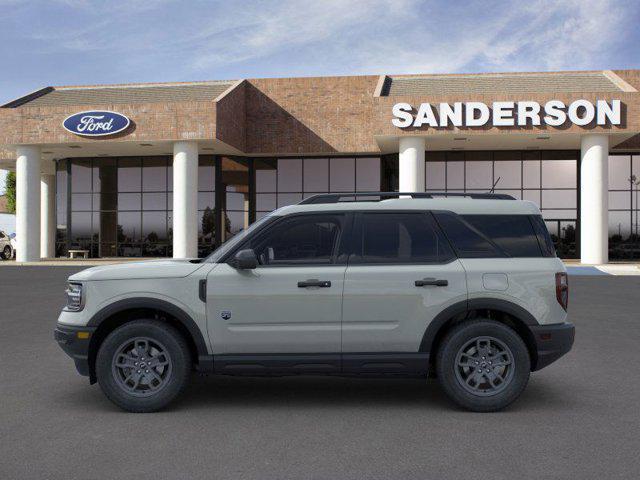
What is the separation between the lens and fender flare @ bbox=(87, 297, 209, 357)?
593cm

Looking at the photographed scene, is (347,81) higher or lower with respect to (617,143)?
higher

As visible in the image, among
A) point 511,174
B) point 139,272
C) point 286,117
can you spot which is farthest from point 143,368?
point 511,174

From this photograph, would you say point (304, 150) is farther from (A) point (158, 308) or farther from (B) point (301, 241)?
(A) point (158, 308)

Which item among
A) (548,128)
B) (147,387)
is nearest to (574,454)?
(147,387)

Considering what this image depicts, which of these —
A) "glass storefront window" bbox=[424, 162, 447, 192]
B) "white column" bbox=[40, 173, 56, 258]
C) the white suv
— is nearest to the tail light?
the white suv

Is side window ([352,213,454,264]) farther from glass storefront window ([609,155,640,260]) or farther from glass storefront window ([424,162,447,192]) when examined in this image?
glass storefront window ([609,155,640,260])

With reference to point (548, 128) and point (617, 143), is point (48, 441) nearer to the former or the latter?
point (548, 128)

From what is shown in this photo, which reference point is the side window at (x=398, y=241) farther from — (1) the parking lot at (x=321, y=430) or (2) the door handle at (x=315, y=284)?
(1) the parking lot at (x=321, y=430)

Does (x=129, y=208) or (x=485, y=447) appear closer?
(x=485, y=447)

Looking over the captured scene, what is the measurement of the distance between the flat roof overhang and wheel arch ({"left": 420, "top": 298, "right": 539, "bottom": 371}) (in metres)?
27.2

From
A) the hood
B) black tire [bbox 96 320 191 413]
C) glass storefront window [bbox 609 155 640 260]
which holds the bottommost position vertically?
black tire [bbox 96 320 191 413]

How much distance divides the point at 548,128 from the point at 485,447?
29.3 m

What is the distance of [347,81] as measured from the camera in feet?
121

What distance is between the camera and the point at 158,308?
19.5ft
